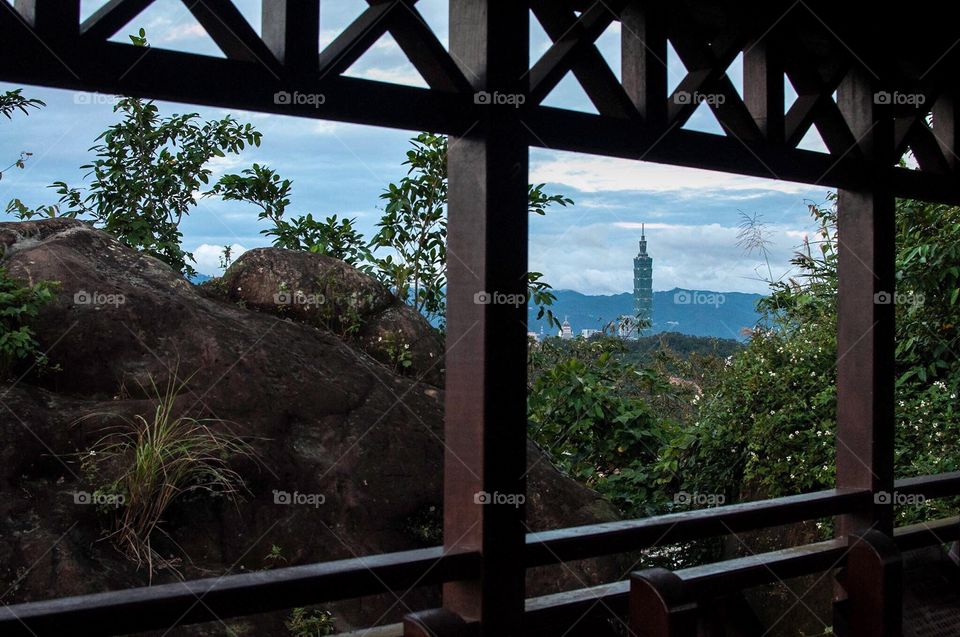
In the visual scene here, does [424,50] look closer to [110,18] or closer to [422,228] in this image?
[110,18]

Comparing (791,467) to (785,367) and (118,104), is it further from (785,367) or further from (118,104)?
(118,104)


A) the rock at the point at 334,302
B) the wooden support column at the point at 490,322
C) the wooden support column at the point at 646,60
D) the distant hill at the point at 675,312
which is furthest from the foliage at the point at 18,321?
the distant hill at the point at 675,312

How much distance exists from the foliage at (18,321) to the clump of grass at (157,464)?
0.57 m

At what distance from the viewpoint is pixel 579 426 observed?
6.82 m

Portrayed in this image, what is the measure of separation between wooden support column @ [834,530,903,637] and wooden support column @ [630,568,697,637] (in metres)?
1.06

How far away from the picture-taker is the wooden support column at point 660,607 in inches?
97.4

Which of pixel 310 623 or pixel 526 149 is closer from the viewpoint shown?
pixel 526 149

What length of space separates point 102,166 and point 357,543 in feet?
13.8

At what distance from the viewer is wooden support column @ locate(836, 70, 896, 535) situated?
3451 mm

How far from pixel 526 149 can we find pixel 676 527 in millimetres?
1327

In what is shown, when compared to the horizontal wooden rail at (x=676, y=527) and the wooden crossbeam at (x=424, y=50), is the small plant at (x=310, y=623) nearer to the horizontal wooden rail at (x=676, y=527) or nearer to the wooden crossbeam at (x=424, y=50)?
the horizontal wooden rail at (x=676, y=527)

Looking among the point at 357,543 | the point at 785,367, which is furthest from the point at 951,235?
the point at 357,543

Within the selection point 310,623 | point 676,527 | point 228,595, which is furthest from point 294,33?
point 310,623

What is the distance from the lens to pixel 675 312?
10.3 meters
